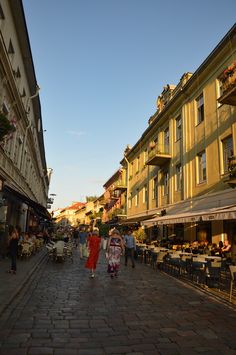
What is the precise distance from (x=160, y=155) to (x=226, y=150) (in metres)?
7.48

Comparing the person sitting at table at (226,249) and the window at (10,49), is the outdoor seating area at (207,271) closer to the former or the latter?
the person sitting at table at (226,249)

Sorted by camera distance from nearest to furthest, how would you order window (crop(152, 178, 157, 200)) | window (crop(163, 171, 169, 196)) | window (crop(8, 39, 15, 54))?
window (crop(8, 39, 15, 54)), window (crop(163, 171, 169, 196)), window (crop(152, 178, 157, 200))

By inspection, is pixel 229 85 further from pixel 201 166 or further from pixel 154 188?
pixel 154 188

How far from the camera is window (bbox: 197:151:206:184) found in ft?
59.9

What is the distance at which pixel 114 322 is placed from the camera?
5.77 metres

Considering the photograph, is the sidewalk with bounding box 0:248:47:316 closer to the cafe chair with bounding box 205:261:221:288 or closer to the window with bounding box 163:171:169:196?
the cafe chair with bounding box 205:261:221:288

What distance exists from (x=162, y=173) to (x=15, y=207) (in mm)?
11131

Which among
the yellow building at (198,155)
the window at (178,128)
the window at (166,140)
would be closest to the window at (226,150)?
the yellow building at (198,155)

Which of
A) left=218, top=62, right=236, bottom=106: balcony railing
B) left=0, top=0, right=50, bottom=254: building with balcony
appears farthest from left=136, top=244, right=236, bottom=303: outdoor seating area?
left=0, top=0, right=50, bottom=254: building with balcony

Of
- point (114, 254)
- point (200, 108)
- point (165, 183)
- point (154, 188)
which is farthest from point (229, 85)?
point (154, 188)

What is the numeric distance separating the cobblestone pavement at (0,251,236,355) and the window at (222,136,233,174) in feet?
26.2

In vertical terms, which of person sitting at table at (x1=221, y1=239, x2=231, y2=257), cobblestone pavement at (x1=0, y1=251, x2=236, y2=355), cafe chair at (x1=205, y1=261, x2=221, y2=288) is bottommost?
cobblestone pavement at (x1=0, y1=251, x2=236, y2=355)

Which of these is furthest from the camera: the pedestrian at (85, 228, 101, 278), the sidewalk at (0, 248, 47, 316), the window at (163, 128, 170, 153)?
the window at (163, 128, 170, 153)

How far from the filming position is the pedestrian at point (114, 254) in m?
11.4
